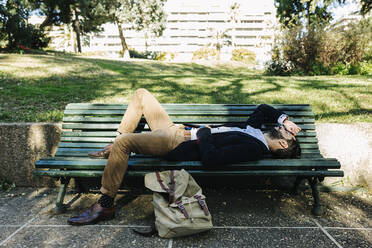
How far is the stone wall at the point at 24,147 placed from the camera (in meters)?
3.48

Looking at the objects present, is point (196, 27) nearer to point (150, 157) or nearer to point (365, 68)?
point (365, 68)

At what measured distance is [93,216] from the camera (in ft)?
8.91

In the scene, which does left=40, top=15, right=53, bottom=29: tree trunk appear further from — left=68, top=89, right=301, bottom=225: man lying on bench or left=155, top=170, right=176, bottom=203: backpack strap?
left=155, top=170, right=176, bottom=203: backpack strap

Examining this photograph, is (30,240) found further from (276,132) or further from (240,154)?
(276,132)

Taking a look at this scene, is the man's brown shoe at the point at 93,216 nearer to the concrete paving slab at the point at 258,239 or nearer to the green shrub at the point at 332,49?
the concrete paving slab at the point at 258,239

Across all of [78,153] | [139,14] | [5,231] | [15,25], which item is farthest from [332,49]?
[139,14]

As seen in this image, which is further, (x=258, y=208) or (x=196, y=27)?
(x=196, y=27)

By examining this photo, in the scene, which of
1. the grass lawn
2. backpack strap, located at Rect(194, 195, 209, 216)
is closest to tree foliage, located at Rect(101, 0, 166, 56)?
the grass lawn

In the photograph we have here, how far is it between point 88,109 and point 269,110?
7.46 feet

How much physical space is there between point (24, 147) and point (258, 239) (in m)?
3.03

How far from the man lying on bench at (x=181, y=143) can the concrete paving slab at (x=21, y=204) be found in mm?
662

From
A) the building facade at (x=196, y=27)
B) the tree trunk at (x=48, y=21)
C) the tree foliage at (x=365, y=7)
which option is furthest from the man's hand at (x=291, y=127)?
the building facade at (x=196, y=27)

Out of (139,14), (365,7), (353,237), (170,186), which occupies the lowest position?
(353,237)

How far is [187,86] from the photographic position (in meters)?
6.99
